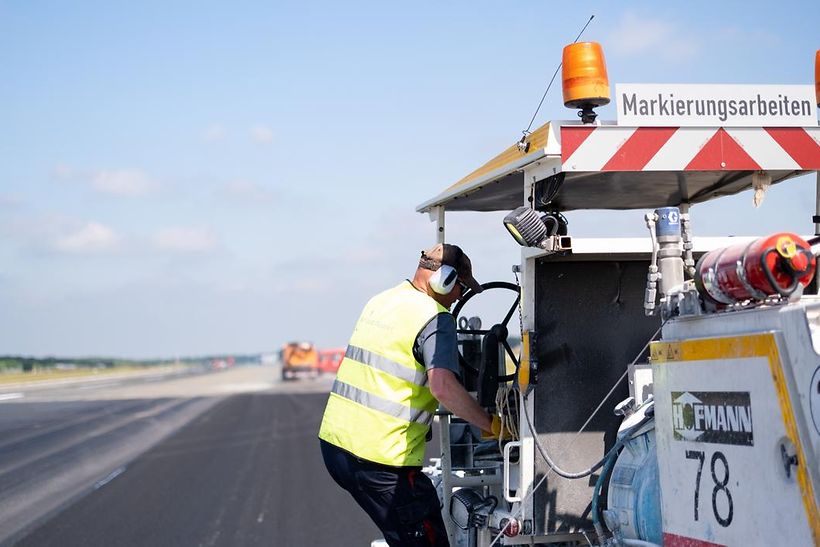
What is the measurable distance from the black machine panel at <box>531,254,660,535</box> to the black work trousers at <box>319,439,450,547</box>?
0.43 metres

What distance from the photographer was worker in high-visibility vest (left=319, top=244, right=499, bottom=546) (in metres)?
4.18

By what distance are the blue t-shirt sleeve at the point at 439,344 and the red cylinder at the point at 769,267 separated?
1492 mm

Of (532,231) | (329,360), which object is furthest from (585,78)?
(329,360)

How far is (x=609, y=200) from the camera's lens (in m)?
5.12

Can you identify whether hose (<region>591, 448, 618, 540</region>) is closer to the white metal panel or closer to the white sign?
the white metal panel

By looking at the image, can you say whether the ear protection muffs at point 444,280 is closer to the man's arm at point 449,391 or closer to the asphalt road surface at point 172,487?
the man's arm at point 449,391

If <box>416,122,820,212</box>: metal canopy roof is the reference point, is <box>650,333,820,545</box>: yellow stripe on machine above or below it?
below

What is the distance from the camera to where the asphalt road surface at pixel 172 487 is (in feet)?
30.1

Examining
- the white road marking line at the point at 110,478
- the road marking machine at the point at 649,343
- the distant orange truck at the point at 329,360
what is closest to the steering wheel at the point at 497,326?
the road marking machine at the point at 649,343

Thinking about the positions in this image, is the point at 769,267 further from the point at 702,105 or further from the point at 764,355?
the point at 702,105

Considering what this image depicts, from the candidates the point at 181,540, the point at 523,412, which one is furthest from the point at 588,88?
the point at 181,540

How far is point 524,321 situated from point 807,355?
6.20 ft

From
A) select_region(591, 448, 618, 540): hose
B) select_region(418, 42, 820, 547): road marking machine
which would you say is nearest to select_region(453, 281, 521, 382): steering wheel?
select_region(418, 42, 820, 547): road marking machine

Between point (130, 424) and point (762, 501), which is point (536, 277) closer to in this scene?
point (762, 501)
